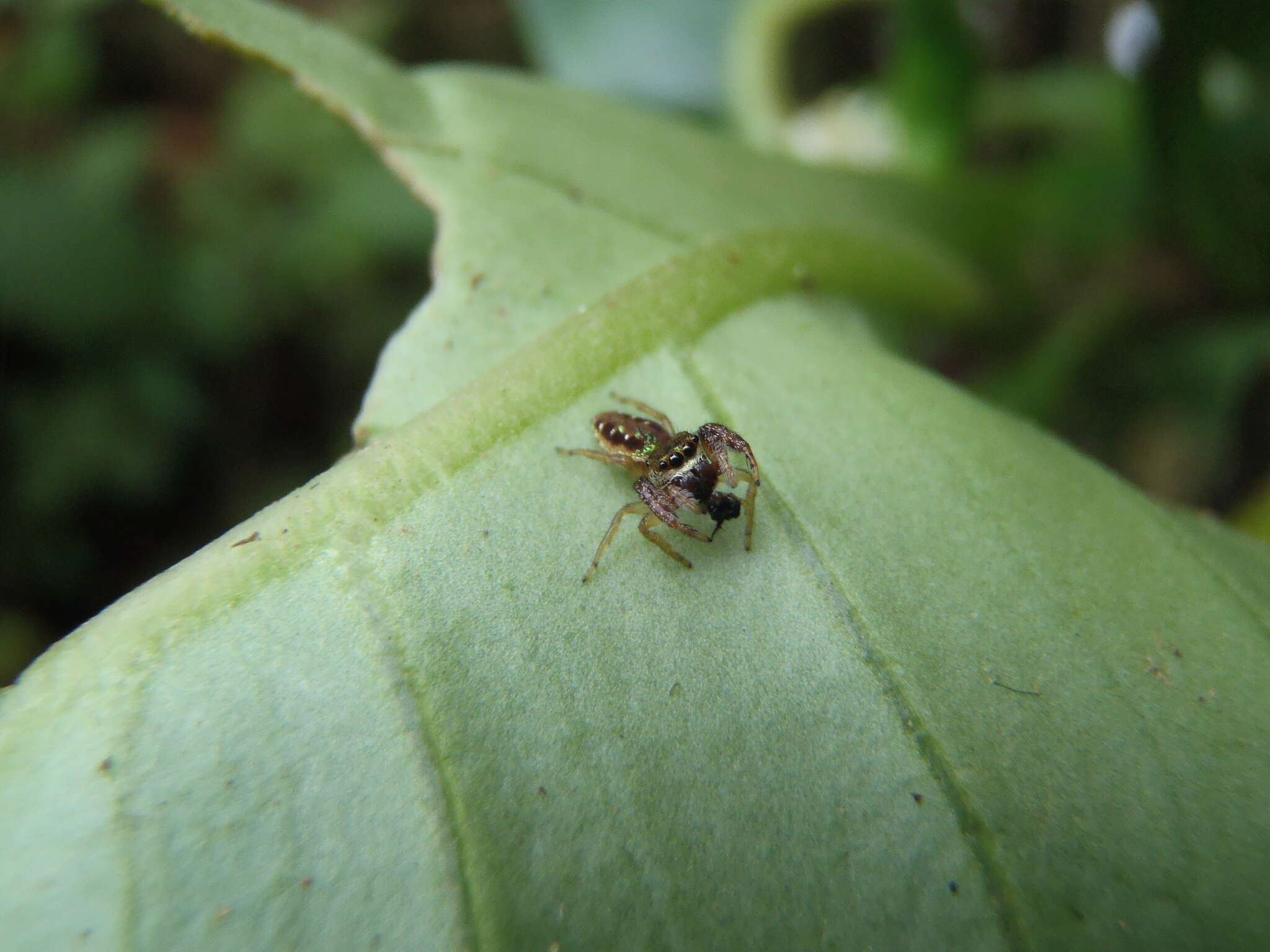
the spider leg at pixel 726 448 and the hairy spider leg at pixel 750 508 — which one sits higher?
the spider leg at pixel 726 448

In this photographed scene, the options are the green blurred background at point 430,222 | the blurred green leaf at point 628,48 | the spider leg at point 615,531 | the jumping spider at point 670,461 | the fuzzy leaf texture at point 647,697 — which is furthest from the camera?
the blurred green leaf at point 628,48

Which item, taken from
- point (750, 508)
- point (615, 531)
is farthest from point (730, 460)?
point (615, 531)

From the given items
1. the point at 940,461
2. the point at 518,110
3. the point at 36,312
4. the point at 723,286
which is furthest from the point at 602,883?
the point at 36,312

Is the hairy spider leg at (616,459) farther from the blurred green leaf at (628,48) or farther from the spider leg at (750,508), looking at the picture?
the blurred green leaf at (628,48)

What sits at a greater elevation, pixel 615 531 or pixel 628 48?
pixel 628 48

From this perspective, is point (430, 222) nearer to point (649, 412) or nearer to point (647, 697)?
point (649, 412)

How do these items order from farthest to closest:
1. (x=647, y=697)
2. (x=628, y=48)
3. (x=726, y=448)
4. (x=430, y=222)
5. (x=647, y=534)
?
(x=430, y=222), (x=628, y=48), (x=726, y=448), (x=647, y=534), (x=647, y=697)

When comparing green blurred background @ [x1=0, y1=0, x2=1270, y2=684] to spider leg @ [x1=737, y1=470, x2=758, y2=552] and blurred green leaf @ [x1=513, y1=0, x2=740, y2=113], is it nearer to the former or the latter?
blurred green leaf @ [x1=513, y1=0, x2=740, y2=113]

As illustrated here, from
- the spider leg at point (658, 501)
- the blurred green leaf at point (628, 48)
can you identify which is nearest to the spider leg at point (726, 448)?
the spider leg at point (658, 501)

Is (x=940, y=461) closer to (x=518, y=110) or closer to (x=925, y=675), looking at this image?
(x=925, y=675)
